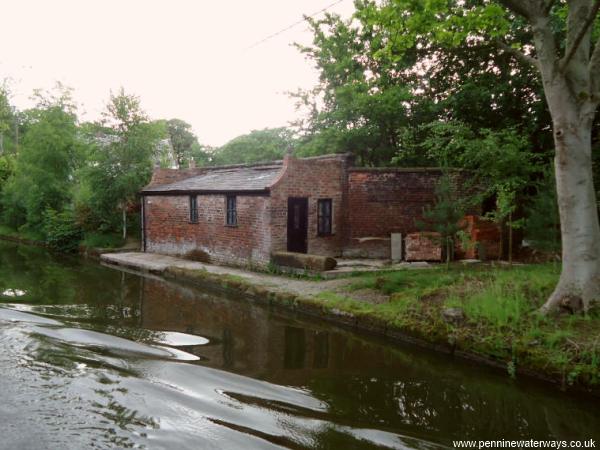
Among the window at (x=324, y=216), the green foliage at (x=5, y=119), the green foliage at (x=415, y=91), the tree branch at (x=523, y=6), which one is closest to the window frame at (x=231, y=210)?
the window at (x=324, y=216)

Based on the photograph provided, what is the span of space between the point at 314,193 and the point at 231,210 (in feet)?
9.55

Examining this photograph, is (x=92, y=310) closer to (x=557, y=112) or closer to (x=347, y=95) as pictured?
(x=557, y=112)

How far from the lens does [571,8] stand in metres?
6.95

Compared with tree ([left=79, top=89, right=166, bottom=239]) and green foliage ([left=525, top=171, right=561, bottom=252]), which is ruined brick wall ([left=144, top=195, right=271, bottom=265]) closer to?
tree ([left=79, top=89, right=166, bottom=239])

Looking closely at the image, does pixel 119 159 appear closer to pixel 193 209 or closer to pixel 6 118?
pixel 193 209

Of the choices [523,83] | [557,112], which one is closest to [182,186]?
[523,83]

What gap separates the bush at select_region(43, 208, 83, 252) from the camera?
2175cm

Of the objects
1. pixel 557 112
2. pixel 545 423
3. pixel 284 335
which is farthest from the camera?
pixel 284 335

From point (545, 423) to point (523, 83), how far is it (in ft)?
42.6

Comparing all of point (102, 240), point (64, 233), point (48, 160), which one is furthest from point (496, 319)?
point (48, 160)

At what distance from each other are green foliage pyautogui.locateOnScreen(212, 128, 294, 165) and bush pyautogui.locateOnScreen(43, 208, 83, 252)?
20.1 metres

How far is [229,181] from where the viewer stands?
16.5 metres

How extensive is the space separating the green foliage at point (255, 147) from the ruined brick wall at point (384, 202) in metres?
25.7

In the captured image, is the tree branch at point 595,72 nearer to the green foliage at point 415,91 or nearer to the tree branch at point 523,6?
the tree branch at point 523,6
